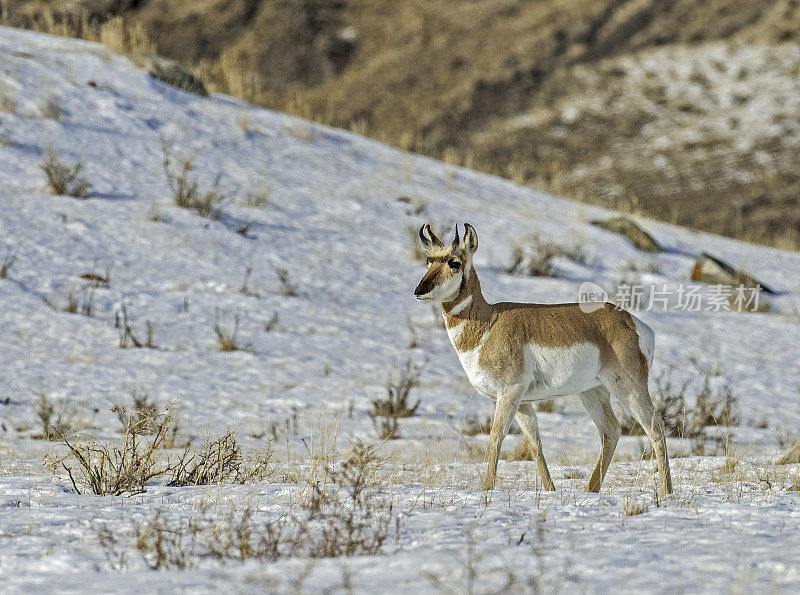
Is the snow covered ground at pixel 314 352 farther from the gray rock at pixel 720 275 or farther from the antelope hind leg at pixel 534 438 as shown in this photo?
the gray rock at pixel 720 275

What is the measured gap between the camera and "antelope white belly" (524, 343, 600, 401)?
5695 mm

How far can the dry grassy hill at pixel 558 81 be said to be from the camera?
28.1 m

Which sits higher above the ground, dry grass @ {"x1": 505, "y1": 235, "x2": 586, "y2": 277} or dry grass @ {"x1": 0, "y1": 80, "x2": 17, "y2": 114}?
dry grass @ {"x1": 0, "y1": 80, "x2": 17, "y2": 114}

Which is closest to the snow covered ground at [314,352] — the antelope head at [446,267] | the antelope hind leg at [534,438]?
the antelope hind leg at [534,438]

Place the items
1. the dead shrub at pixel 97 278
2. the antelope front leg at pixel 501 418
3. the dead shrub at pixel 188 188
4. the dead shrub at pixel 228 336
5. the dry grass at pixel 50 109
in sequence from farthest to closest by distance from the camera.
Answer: the dry grass at pixel 50 109 < the dead shrub at pixel 188 188 < the dead shrub at pixel 97 278 < the dead shrub at pixel 228 336 < the antelope front leg at pixel 501 418

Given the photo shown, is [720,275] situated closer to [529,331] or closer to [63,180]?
[529,331]

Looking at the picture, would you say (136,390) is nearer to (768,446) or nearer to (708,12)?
(768,446)

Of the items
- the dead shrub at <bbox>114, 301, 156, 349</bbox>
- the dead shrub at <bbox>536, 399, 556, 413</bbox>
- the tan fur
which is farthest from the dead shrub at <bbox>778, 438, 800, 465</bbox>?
the dead shrub at <bbox>114, 301, 156, 349</bbox>

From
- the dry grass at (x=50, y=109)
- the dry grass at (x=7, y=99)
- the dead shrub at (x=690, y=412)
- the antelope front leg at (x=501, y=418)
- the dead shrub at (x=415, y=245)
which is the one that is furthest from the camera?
the dry grass at (x=50, y=109)

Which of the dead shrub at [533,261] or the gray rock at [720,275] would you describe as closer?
the dead shrub at [533,261]

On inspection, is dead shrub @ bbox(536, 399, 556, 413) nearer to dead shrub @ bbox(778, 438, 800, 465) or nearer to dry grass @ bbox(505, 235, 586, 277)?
dead shrub @ bbox(778, 438, 800, 465)

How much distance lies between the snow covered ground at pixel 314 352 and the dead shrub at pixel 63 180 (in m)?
0.22

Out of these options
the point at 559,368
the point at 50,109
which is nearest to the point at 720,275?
the point at 559,368

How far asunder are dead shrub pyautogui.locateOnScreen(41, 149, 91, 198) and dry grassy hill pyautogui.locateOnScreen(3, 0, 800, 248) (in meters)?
7.26
